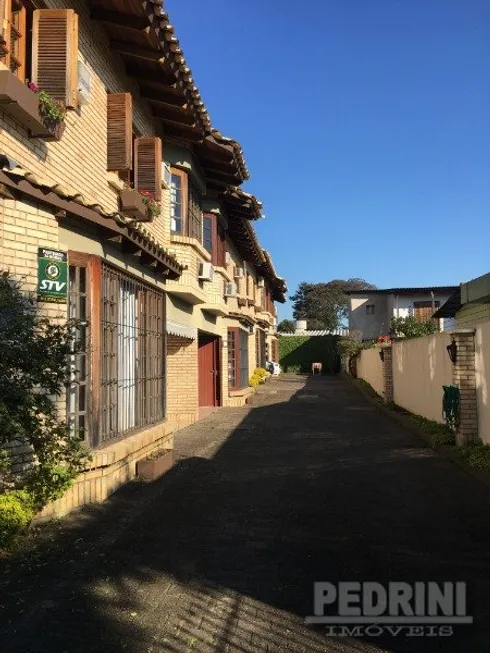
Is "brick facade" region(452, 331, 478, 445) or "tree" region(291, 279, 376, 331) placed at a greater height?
"tree" region(291, 279, 376, 331)

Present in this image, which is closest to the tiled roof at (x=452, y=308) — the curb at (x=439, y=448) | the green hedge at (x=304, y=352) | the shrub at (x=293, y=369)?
the curb at (x=439, y=448)

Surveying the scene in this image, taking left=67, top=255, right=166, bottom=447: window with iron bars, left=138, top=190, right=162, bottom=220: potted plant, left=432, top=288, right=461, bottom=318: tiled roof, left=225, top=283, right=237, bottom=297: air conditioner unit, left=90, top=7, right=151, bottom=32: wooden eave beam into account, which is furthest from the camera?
left=432, top=288, right=461, bottom=318: tiled roof

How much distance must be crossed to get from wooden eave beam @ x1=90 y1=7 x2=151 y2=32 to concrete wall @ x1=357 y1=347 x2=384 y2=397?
514 inches

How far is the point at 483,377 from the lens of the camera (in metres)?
7.68


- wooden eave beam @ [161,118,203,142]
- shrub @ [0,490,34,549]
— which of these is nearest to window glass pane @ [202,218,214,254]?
wooden eave beam @ [161,118,203,142]

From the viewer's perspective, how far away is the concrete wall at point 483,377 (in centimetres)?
750

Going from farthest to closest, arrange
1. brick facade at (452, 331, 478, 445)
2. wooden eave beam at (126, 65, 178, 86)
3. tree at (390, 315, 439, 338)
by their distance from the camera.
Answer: tree at (390, 315, 439, 338), wooden eave beam at (126, 65, 178, 86), brick facade at (452, 331, 478, 445)

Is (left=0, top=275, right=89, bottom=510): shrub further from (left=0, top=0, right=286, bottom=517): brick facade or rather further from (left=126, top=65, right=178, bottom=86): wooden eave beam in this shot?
(left=126, top=65, right=178, bottom=86): wooden eave beam

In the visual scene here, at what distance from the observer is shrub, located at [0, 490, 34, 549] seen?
430 cm

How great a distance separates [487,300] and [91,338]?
31.0 ft

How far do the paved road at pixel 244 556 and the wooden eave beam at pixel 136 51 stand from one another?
5631 mm

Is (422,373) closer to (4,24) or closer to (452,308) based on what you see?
(452,308)

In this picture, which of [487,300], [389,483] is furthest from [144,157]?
[487,300]

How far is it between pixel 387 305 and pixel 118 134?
34879mm
